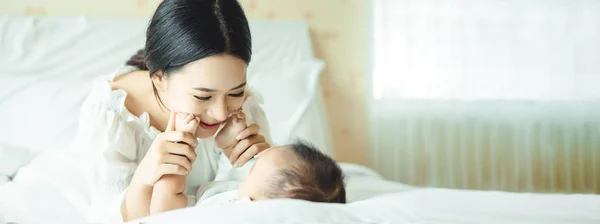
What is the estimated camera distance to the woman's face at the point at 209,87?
108cm

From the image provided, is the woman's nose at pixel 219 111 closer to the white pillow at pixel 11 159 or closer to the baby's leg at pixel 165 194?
the baby's leg at pixel 165 194

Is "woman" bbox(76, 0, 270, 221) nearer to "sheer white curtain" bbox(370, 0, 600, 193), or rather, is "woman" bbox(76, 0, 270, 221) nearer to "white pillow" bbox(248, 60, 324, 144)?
"white pillow" bbox(248, 60, 324, 144)

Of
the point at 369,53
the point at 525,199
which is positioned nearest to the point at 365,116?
the point at 369,53

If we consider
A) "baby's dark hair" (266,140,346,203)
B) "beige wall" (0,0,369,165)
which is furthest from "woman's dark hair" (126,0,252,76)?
"beige wall" (0,0,369,165)

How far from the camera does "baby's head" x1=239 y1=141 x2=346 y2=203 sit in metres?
1.05

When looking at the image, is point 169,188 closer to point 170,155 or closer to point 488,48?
point 170,155

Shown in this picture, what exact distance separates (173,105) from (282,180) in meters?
0.25

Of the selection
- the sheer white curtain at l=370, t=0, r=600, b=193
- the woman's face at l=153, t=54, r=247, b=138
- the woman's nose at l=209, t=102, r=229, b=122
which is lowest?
the sheer white curtain at l=370, t=0, r=600, b=193

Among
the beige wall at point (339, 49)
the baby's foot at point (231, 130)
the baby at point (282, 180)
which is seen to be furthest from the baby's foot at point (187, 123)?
the beige wall at point (339, 49)

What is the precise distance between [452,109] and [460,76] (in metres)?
0.13

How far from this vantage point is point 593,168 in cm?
238

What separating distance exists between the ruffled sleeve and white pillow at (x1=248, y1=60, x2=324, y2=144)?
58 centimetres

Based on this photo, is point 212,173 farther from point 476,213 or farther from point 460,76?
point 460,76

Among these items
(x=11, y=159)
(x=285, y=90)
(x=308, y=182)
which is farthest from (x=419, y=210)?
(x=11, y=159)
